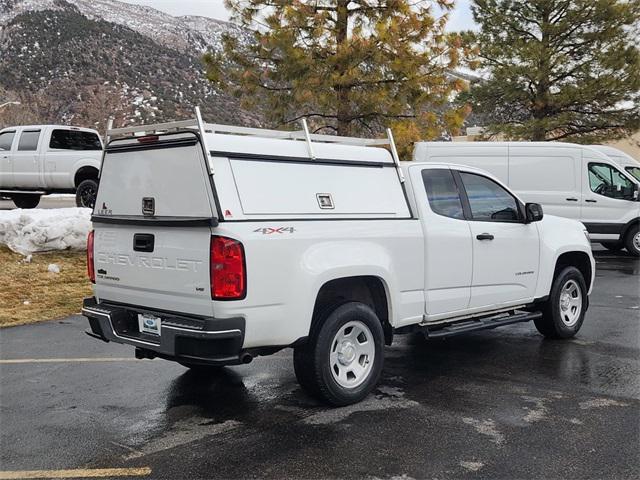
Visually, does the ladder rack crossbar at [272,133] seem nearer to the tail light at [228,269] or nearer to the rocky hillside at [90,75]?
the tail light at [228,269]

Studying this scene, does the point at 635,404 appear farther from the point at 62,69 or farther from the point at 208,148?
the point at 62,69

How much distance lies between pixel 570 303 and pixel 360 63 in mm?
8167

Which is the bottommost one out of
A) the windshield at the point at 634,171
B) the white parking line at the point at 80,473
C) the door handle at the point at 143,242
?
the white parking line at the point at 80,473

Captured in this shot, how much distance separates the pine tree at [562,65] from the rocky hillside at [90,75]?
113ft

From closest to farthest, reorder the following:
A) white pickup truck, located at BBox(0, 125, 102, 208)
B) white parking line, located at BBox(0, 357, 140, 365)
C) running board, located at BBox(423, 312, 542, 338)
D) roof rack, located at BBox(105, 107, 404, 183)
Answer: roof rack, located at BBox(105, 107, 404, 183)
running board, located at BBox(423, 312, 542, 338)
white parking line, located at BBox(0, 357, 140, 365)
white pickup truck, located at BBox(0, 125, 102, 208)

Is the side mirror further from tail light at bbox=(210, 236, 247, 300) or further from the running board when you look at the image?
tail light at bbox=(210, 236, 247, 300)

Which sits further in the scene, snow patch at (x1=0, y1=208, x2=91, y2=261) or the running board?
snow patch at (x1=0, y1=208, x2=91, y2=261)

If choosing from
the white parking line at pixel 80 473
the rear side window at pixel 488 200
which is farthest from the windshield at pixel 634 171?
the white parking line at pixel 80 473

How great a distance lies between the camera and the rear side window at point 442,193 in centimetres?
587

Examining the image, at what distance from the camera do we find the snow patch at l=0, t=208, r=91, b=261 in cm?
1128

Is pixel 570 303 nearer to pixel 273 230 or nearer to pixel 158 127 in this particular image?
pixel 273 230

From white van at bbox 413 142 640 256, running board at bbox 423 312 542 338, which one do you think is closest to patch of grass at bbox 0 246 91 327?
running board at bbox 423 312 542 338

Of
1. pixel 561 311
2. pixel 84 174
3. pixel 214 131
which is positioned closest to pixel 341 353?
pixel 214 131

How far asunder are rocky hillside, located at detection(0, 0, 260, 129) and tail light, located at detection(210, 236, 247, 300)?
179 feet
